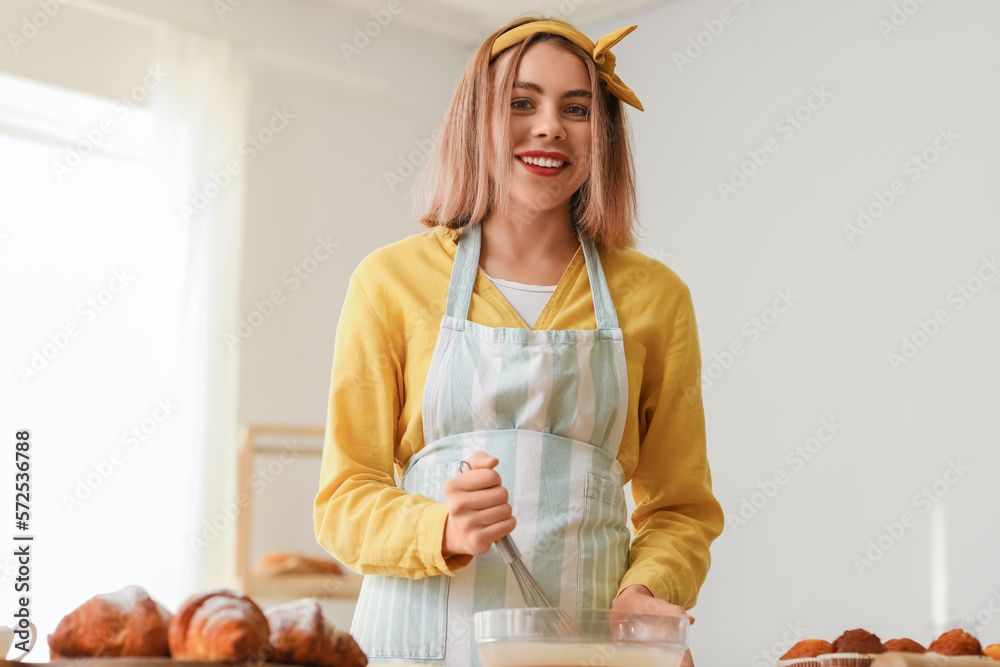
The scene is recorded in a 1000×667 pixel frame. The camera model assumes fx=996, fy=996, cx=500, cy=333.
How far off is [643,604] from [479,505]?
176 millimetres

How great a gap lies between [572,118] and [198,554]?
7.52ft

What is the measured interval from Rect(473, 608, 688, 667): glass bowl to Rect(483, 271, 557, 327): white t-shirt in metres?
0.44

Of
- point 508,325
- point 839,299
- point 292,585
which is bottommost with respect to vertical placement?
point 292,585

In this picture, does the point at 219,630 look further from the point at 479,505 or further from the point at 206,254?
the point at 206,254

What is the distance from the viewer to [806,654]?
86 centimetres

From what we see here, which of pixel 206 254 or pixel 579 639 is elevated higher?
pixel 206 254

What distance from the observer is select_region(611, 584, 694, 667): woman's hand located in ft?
2.53

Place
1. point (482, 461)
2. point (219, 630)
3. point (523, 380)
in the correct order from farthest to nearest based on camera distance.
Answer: point (523, 380) < point (482, 461) < point (219, 630)

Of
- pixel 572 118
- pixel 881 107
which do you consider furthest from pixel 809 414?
pixel 572 118

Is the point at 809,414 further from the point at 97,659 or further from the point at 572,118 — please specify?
the point at 97,659

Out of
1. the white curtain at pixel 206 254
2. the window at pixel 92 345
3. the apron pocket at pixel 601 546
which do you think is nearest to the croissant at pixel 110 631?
the apron pocket at pixel 601 546

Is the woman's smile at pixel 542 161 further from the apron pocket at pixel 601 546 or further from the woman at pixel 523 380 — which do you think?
the apron pocket at pixel 601 546

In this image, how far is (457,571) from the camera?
91cm

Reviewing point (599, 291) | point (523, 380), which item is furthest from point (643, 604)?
point (599, 291)
